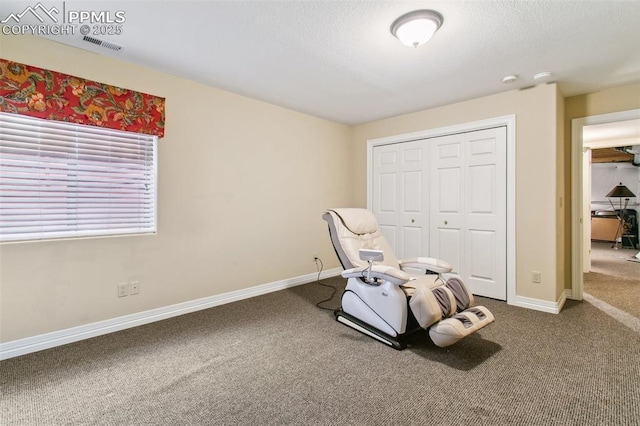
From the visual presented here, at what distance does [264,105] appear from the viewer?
3.66 metres

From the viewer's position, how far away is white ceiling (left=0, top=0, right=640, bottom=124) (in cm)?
187

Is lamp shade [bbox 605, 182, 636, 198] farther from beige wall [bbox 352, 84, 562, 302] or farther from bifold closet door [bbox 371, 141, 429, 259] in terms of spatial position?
bifold closet door [bbox 371, 141, 429, 259]

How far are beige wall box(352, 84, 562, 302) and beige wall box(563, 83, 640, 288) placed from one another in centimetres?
34

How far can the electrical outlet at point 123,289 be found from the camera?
2583 millimetres

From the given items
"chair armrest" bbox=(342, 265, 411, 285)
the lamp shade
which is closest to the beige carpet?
the lamp shade

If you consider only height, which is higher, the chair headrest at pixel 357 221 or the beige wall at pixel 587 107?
the beige wall at pixel 587 107

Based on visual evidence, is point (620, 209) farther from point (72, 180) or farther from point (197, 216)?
point (72, 180)

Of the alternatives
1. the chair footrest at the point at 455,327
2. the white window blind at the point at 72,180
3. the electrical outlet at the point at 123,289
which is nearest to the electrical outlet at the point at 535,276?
the chair footrest at the point at 455,327

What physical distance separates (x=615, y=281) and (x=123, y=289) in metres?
6.06

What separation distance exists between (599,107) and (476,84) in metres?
1.44

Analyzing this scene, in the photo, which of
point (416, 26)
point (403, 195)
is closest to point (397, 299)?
point (416, 26)

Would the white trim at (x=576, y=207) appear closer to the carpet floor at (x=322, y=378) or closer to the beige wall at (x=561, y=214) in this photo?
the beige wall at (x=561, y=214)

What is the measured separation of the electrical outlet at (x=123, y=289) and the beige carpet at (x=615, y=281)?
4.79 metres

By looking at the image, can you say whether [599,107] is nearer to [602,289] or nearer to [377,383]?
[602,289]
